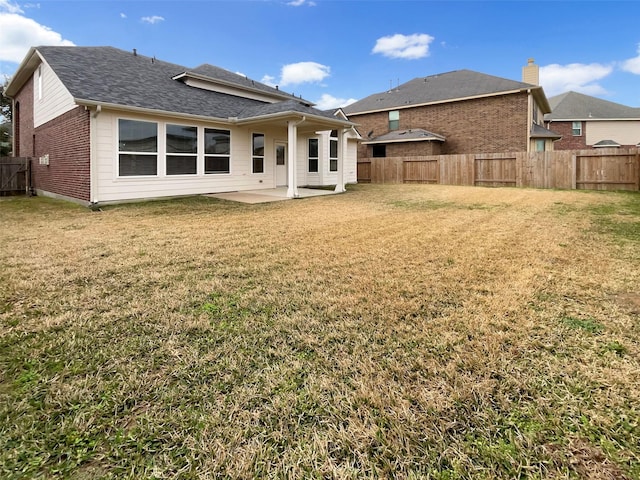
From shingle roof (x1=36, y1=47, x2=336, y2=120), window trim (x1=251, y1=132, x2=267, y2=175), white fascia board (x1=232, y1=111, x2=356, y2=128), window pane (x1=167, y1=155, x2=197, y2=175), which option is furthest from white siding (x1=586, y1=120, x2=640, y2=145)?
window pane (x1=167, y1=155, x2=197, y2=175)

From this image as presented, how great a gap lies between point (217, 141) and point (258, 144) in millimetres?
1884

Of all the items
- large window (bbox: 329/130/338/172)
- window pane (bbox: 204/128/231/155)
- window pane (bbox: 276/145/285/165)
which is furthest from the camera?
large window (bbox: 329/130/338/172)

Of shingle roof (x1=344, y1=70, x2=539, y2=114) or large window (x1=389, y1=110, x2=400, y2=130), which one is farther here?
large window (x1=389, y1=110, x2=400, y2=130)

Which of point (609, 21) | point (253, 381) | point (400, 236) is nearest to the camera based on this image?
point (253, 381)

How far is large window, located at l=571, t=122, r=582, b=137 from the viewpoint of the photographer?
31.0 m

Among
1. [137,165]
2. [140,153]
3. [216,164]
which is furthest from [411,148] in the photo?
[137,165]

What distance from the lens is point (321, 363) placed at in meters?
2.22

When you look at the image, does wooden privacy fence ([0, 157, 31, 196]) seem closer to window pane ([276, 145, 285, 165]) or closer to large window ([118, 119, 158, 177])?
large window ([118, 119, 158, 177])

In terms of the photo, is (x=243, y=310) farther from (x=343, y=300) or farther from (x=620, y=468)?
(x=620, y=468)

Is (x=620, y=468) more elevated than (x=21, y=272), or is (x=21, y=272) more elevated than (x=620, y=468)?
(x=21, y=272)

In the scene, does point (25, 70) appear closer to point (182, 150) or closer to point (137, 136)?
point (137, 136)

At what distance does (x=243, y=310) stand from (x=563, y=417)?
2.22 m

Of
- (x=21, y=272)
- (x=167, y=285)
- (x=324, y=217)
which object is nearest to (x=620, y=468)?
(x=167, y=285)

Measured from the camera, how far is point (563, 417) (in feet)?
5.68
